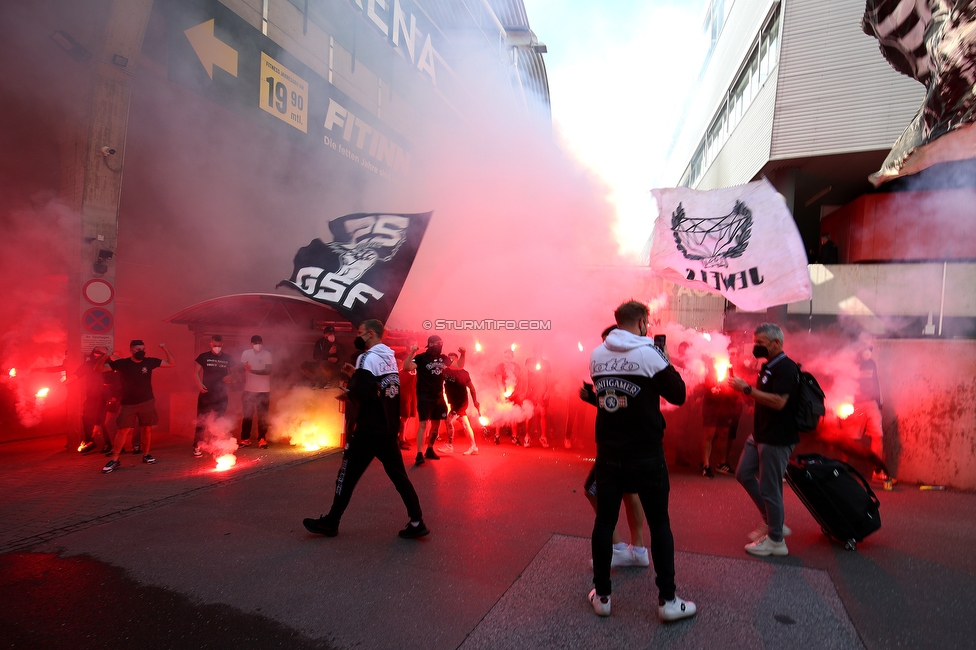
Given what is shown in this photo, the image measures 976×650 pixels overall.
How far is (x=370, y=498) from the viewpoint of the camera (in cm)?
436

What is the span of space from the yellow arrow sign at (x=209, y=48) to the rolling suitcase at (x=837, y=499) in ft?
27.5

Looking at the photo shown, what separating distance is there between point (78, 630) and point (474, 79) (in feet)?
33.9

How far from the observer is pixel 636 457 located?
243 cm

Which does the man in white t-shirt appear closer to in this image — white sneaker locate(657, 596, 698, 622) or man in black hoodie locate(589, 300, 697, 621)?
man in black hoodie locate(589, 300, 697, 621)

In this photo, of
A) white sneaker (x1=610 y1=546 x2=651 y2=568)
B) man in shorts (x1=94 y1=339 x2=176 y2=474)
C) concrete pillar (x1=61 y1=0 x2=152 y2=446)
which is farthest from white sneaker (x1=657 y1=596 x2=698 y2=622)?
concrete pillar (x1=61 y1=0 x2=152 y2=446)

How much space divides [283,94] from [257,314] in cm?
369

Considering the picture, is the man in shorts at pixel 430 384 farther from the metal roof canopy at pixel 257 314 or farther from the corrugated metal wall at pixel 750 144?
the corrugated metal wall at pixel 750 144

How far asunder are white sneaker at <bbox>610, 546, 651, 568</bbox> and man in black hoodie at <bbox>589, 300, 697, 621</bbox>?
540 mm

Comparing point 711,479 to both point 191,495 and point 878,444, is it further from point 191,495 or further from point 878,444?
point 191,495

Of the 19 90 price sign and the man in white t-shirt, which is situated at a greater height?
the 19 90 price sign

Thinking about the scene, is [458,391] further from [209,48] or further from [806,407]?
[209,48]

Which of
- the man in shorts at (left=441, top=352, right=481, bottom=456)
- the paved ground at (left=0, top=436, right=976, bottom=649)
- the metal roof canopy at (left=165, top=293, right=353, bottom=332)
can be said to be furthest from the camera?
the metal roof canopy at (left=165, top=293, right=353, bottom=332)

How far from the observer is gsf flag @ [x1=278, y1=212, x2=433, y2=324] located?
4.91 metres

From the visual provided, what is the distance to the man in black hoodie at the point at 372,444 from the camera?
343 centimetres
